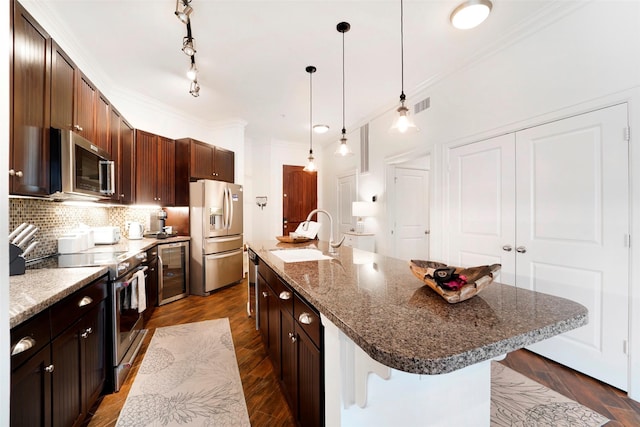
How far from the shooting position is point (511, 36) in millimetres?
2508

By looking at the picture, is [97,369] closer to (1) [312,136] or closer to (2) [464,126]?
(2) [464,126]

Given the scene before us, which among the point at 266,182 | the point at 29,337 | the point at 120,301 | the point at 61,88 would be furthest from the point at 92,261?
the point at 266,182

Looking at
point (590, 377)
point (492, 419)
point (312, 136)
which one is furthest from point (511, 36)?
point (312, 136)

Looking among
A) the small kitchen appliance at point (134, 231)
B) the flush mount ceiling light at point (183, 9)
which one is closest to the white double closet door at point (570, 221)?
the flush mount ceiling light at point (183, 9)

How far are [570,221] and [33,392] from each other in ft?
11.8

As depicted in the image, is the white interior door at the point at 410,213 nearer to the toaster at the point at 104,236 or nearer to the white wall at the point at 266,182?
the white wall at the point at 266,182

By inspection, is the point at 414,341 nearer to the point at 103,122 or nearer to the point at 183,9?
the point at 183,9

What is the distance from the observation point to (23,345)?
1.01 metres

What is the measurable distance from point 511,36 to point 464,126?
0.90 metres

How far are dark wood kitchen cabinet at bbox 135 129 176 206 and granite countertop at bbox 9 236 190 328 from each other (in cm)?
217

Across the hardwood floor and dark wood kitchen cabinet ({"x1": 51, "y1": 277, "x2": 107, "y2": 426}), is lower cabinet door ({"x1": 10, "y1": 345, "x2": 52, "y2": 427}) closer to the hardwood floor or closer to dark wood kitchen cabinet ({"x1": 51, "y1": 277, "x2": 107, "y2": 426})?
dark wood kitchen cabinet ({"x1": 51, "y1": 277, "x2": 107, "y2": 426})

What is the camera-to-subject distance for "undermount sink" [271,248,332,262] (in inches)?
77.2

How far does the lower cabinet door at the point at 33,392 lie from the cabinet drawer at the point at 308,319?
1.12m

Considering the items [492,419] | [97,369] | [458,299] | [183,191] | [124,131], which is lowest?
[492,419]
